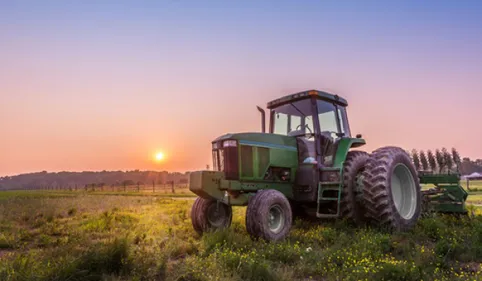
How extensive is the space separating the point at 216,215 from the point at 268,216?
1701mm

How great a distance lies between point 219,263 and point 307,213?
421cm

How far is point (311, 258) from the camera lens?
5098 millimetres

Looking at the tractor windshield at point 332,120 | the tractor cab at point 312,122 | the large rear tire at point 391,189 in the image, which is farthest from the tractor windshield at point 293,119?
the large rear tire at point 391,189

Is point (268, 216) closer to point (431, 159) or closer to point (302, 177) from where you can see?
point (302, 177)

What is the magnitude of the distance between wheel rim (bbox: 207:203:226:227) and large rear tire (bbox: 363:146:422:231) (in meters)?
3.04

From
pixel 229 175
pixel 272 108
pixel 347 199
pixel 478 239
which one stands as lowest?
pixel 478 239

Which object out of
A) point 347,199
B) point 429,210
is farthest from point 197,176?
point 429,210

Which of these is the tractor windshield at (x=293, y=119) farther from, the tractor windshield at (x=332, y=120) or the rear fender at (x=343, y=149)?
the rear fender at (x=343, y=149)

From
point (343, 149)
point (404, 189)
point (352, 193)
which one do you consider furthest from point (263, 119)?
point (404, 189)

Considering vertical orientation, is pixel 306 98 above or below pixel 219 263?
above

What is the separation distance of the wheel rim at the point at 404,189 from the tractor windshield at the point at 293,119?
7.39ft

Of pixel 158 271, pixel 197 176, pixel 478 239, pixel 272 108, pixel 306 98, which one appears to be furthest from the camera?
pixel 272 108

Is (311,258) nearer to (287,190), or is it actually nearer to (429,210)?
(287,190)

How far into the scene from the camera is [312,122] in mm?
8078
